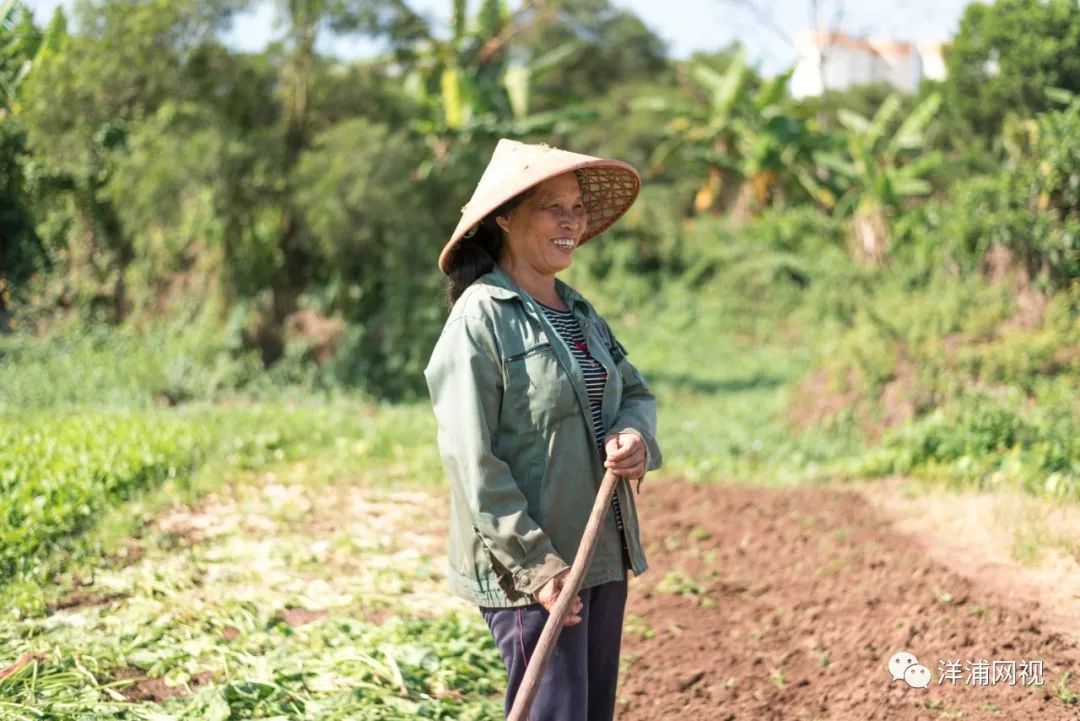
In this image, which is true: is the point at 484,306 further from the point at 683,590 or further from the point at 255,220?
the point at 255,220

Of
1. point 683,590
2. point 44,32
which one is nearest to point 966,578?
point 683,590

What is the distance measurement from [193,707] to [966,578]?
312 centimetres

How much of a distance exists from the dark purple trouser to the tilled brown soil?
128 centimetres

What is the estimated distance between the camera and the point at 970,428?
6.81 m

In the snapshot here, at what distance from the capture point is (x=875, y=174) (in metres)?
14.9

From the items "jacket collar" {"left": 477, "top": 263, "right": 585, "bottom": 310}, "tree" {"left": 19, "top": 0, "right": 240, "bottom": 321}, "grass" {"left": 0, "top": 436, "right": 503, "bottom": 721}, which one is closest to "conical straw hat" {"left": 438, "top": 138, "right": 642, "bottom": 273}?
"jacket collar" {"left": 477, "top": 263, "right": 585, "bottom": 310}

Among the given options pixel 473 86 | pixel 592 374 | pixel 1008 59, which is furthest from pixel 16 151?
pixel 473 86

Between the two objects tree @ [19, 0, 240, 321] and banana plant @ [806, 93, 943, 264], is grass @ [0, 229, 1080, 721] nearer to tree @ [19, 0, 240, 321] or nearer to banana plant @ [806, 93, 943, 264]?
tree @ [19, 0, 240, 321]

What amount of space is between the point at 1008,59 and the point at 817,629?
631 centimetres

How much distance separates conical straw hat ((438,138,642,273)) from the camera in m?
2.69

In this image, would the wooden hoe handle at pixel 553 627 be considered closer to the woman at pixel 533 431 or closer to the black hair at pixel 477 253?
the woman at pixel 533 431

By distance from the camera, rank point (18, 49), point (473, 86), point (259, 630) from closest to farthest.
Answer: point (259, 630) < point (18, 49) < point (473, 86)

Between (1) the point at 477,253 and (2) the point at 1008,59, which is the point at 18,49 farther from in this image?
(2) the point at 1008,59

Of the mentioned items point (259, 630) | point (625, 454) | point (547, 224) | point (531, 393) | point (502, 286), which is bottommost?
point (259, 630)
